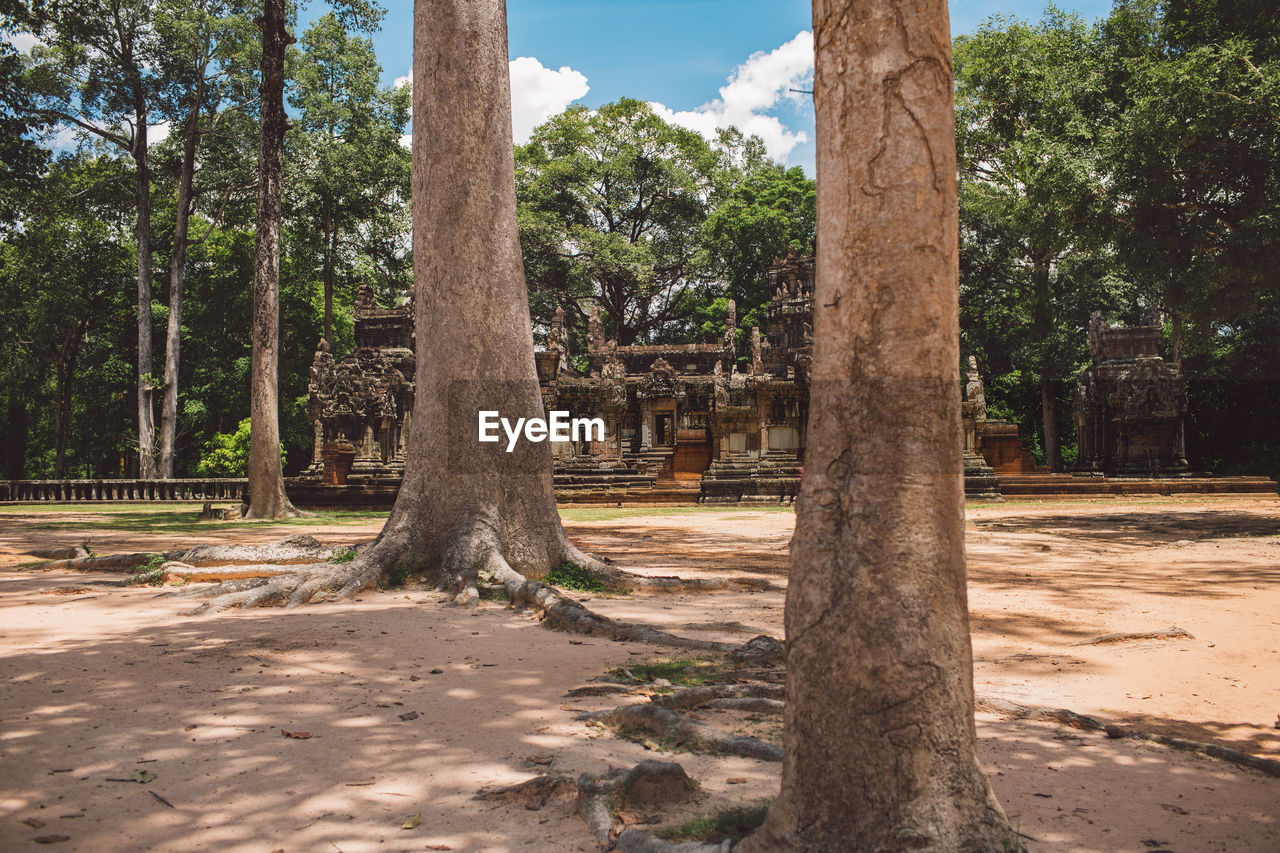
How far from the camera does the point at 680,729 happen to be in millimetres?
3453

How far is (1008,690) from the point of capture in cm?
435

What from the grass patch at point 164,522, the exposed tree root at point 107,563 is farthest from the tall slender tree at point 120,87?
the exposed tree root at point 107,563

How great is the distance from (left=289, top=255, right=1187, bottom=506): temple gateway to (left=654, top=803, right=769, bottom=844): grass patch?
764 inches

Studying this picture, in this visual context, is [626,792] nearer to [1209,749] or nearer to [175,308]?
[1209,749]

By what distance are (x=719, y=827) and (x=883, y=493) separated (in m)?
1.11

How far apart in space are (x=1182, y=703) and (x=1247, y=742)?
567mm

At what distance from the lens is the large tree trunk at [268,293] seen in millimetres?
15684

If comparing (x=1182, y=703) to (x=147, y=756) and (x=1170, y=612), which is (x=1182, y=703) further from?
(x=147, y=756)

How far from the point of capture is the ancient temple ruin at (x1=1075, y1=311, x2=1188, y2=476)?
23.5 m

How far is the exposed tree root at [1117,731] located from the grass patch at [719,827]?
5.83 ft

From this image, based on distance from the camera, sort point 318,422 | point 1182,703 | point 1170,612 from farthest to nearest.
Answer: point 318,422
point 1170,612
point 1182,703

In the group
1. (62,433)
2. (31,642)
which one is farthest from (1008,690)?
(62,433)

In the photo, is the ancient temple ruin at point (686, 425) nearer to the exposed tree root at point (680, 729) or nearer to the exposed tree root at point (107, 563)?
the exposed tree root at point (107, 563)

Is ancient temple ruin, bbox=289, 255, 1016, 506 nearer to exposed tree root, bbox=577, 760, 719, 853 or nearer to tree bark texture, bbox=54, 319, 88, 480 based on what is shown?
tree bark texture, bbox=54, 319, 88, 480
